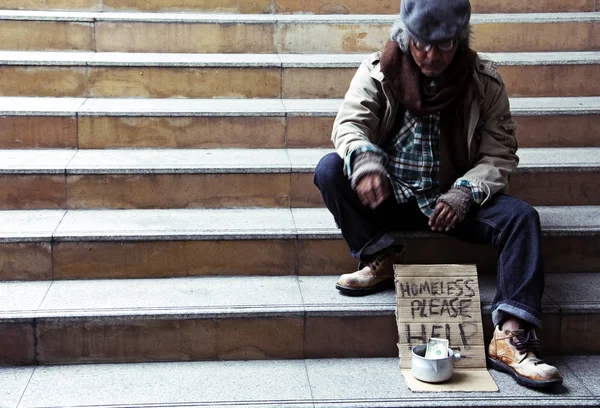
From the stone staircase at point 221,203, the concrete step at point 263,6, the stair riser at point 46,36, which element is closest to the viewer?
the stone staircase at point 221,203

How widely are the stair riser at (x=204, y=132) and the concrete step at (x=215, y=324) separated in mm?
937

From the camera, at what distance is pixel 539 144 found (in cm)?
405

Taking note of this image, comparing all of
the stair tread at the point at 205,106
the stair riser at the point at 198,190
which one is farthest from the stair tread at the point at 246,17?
the stair riser at the point at 198,190

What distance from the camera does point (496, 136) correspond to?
3.21 metres

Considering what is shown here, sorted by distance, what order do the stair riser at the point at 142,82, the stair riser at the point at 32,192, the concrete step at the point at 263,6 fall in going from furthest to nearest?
the concrete step at the point at 263,6, the stair riser at the point at 142,82, the stair riser at the point at 32,192

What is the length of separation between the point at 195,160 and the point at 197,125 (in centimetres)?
28

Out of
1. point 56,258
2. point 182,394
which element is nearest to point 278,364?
point 182,394

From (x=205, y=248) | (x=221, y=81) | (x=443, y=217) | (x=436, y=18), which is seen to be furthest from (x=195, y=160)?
(x=436, y=18)

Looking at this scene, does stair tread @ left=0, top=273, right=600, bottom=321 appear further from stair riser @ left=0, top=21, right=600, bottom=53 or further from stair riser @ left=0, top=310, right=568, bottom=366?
stair riser @ left=0, top=21, right=600, bottom=53

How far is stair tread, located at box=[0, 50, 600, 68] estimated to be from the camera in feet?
13.8

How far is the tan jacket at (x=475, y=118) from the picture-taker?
10.2ft

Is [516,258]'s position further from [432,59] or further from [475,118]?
[432,59]

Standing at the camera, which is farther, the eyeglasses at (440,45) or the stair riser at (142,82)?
the stair riser at (142,82)

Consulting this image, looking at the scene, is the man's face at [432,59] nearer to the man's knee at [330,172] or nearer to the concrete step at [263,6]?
the man's knee at [330,172]
